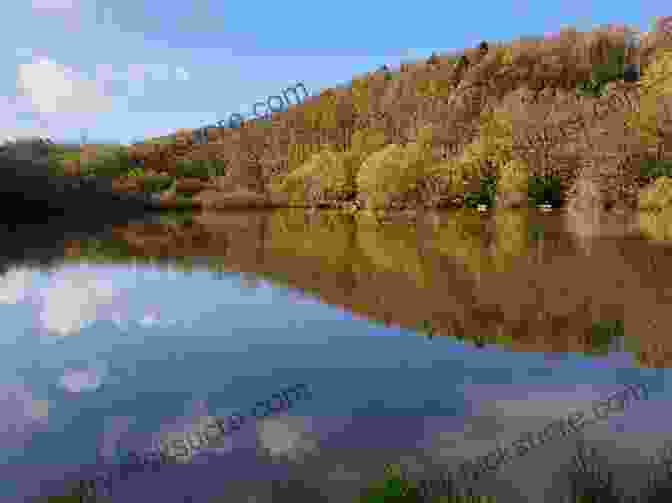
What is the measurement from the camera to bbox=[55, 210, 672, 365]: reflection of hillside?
50.0 feet

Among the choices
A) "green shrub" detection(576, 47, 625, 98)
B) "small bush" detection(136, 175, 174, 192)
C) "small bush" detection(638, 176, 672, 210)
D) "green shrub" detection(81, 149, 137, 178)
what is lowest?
"small bush" detection(638, 176, 672, 210)

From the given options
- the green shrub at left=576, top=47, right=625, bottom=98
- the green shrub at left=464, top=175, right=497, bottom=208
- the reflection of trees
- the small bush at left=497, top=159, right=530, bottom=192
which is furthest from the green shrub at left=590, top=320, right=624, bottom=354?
the green shrub at left=576, top=47, right=625, bottom=98

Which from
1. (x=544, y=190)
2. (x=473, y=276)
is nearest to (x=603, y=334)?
(x=473, y=276)

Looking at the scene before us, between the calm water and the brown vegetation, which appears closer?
the calm water

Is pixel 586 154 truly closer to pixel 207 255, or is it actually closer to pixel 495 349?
pixel 207 255

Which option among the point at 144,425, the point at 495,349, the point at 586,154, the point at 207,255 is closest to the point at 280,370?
the point at 144,425

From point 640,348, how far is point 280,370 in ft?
23.9

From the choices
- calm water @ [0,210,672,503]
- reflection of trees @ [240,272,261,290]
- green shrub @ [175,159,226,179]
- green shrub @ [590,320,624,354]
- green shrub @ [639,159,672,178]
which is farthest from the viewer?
green shrub @ [175,159,226,179]

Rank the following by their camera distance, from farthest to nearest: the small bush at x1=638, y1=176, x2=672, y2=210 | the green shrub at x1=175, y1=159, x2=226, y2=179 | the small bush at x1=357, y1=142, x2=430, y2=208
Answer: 1. the green shrub at x1=175, y1=159, x2=226, y2=179
2. the small bush at x1=357, y1=142, x2=430, y2=208
3. the small bush at x1=638, y1=176, x2=672, y2=210

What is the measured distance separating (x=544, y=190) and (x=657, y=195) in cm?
2194

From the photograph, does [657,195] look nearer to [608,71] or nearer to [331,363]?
[331,363]

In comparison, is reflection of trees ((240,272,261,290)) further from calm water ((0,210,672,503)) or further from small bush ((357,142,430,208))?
small bush ((357,142,430,208))

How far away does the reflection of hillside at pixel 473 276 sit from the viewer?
15.2 metres

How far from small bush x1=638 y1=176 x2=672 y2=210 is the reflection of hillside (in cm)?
1357
